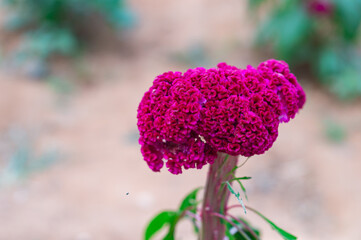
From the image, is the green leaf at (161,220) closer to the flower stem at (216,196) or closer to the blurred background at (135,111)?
the flower stem at (216,196)

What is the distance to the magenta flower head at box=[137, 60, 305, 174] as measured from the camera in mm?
914

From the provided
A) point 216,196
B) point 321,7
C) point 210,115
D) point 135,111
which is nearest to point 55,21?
point 135,111

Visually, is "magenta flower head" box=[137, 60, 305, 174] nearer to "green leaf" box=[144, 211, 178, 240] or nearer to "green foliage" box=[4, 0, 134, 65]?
"green leaf" box=[144, 211, 178, 240]

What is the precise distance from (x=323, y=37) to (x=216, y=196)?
104 inches

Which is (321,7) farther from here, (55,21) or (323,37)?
(55,21)

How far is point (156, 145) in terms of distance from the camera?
994 millimetres

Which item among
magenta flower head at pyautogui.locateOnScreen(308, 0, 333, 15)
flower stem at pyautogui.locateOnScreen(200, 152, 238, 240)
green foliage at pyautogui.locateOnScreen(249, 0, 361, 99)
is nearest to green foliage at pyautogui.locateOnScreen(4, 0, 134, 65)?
green foliage at pyautogui.locateOnScreen(249, 0, 361, 99)

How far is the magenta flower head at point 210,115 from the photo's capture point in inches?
36.0

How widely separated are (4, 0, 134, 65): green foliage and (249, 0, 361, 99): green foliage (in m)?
1.34

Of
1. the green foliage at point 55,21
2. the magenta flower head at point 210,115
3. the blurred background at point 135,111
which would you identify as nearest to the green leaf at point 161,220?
the magenta flower head at point 210,115

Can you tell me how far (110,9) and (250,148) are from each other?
3.12 metres

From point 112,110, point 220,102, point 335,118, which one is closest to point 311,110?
point 335,118

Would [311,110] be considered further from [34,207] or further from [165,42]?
[34,207]

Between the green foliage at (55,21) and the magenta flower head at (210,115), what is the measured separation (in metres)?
2.89
